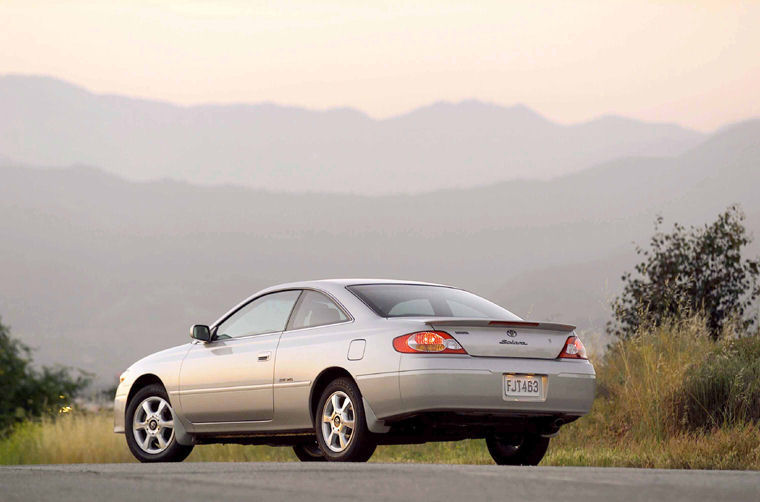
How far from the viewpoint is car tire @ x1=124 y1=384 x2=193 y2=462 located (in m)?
12.0

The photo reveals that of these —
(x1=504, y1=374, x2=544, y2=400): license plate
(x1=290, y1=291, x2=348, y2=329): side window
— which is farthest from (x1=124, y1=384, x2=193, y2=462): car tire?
(x1=504, y1=374, x2=544, y2=400): license plate

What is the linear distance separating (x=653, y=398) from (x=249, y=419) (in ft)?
18.1

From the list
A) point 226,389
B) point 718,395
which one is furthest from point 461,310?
point 718,395

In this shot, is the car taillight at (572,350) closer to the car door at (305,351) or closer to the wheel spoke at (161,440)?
the car door at (305,351)

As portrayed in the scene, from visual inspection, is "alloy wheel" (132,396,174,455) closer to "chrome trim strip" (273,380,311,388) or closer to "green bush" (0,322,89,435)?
"chrome trim strip" (273,380,311,388)

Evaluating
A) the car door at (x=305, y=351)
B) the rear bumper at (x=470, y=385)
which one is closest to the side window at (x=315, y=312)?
the car door at (x=305, y=351)

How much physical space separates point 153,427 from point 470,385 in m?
3.89

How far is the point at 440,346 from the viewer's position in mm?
9594

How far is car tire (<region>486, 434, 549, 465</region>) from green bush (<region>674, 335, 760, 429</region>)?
142 inches

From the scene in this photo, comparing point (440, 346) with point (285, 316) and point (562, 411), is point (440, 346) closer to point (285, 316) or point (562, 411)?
point (562, 411)

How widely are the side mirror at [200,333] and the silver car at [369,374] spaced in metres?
0.01

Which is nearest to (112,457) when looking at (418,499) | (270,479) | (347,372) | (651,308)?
(651,308)

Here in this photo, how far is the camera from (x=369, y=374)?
9750 millimetres

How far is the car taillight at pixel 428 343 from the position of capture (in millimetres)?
9578
